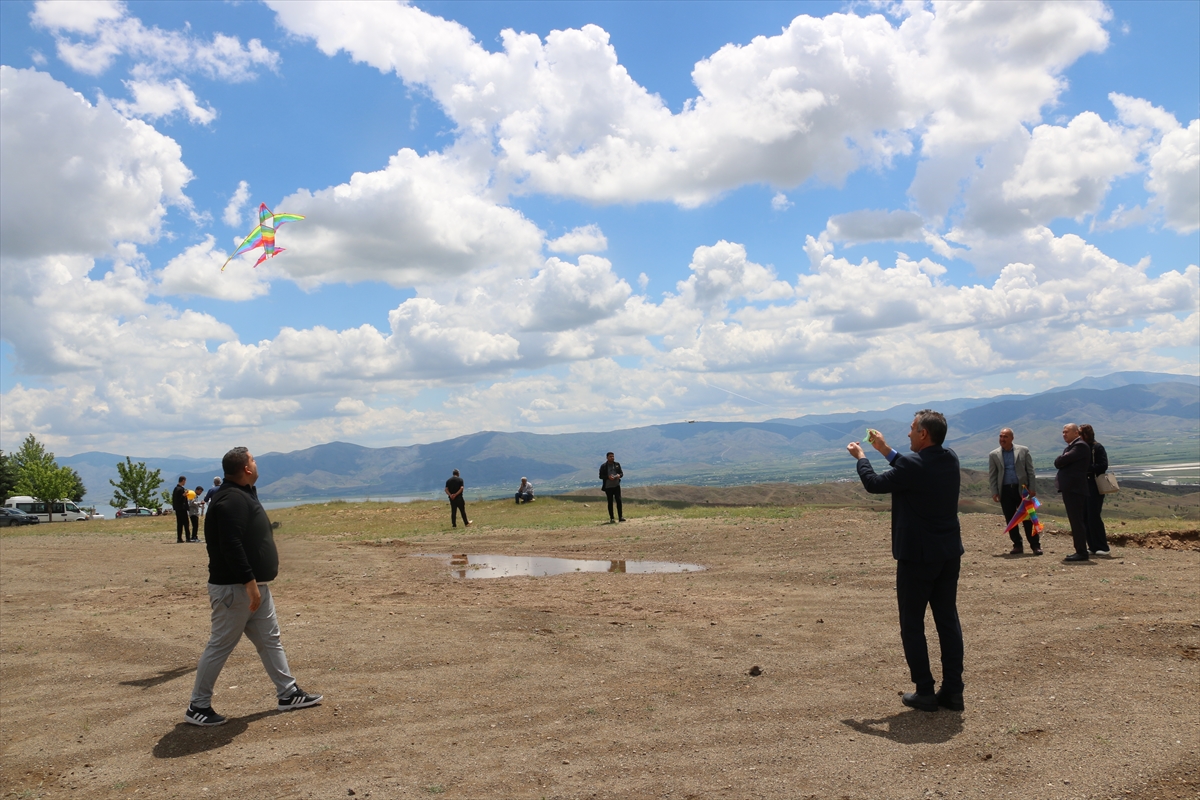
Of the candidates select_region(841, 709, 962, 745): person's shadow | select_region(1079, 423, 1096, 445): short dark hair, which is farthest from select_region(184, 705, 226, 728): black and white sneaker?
select_region(1079, 423, 1096, 445): short dark hair

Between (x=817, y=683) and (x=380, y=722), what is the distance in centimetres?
379

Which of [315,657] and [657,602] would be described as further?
[657,602]

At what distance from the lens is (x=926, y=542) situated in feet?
19.8

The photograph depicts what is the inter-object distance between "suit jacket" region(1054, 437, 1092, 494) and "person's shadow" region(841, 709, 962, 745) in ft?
27.8

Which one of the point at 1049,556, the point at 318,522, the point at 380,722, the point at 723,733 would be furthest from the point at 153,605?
the point at 318,522

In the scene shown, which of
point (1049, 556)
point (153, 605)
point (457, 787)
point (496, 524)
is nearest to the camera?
point (457, 787)

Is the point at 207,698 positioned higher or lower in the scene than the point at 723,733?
higher

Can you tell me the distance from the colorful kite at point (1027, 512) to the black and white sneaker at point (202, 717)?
12816 mm

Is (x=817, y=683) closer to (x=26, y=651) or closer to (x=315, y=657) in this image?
(x=315, y=657)

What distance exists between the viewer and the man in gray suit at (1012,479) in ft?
46.3

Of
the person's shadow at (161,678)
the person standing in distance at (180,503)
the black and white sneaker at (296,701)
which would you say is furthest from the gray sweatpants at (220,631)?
the person standing in distance at (180,503)

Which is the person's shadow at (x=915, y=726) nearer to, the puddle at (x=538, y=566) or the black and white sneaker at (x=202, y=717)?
the black and white sneaker at (x=202, y=717)

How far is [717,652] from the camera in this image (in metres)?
8.49

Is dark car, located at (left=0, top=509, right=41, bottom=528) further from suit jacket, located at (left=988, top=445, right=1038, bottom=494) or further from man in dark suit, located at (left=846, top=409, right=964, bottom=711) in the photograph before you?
man in dark suit, located at (left=846, top=409, right=964, bottom=711)
